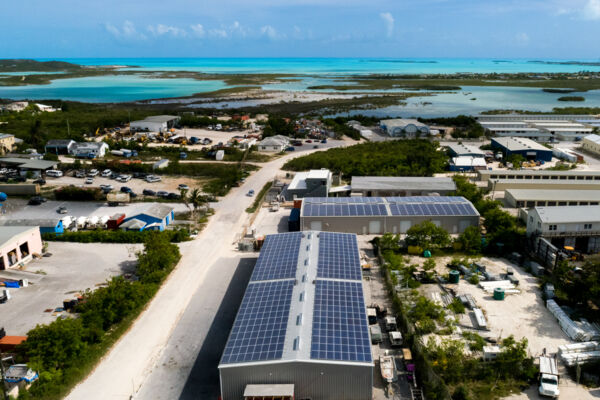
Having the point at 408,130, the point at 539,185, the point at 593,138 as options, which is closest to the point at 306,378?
the point at 539,185

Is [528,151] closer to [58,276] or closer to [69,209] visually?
[69,209]

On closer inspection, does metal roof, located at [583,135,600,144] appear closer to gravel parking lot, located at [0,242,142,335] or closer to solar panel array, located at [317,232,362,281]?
solar panel array, located at [317,232,362,281]

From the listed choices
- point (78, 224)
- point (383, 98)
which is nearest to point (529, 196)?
point (78, 224)

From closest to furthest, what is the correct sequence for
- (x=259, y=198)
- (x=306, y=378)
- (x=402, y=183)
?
(x=306, y=378) → (x=402, y=183) → (x=259, y=198)

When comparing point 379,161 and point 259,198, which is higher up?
point 379,161

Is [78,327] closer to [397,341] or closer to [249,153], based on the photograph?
[397,341]

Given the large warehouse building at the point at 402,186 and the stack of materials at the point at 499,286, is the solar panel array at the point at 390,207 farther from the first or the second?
the stack of materials at the point at 499,286

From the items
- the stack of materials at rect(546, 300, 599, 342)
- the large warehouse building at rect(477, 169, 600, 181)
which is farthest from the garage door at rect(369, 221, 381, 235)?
the large warehouse building at rect(477, 169, 600, 181)

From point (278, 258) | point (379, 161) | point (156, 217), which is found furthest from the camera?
point (379, 161)
